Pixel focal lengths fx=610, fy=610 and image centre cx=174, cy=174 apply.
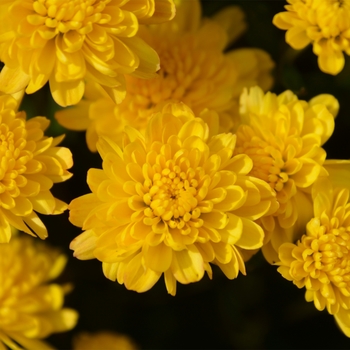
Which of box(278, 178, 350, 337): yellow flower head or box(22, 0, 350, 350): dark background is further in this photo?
box(22, 0, 350, 350): dark background

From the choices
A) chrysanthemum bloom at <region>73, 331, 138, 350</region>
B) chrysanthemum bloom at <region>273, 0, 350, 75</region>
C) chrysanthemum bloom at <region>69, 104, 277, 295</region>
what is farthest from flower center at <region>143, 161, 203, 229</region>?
chrysanthemum bloom at <region>73, 331, 138, 350</region>

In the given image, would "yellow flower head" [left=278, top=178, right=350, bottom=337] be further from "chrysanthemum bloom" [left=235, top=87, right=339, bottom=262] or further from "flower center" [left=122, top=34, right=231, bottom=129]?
"flower center" [left=122, top=34, right=231, bottom=129]

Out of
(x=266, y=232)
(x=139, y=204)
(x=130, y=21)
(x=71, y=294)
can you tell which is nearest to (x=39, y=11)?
(x=130, y=21)

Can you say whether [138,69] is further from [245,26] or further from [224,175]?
[245,26]

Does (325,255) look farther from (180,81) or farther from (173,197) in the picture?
(180,81)

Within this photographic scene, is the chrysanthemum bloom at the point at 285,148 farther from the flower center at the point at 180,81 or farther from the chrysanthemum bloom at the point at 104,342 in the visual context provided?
the chrysanthemum bloom at the point at 104,342

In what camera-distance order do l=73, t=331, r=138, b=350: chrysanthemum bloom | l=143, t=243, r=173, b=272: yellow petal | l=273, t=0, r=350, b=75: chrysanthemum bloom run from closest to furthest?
l=143, t=243, r=173, b=272: yellow petal < l=273, t=0, r=350, b=75: chrysanthemum bloom < l=73, t=331, r=138, b=350: chrysanthemum bloom

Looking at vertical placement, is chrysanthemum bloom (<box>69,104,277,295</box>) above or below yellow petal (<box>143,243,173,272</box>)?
above
